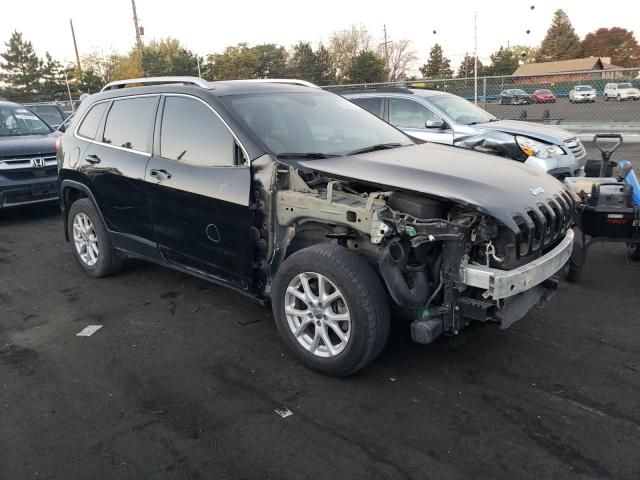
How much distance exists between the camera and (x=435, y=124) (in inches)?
330

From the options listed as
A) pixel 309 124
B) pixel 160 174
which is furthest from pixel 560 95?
pixel 160 174

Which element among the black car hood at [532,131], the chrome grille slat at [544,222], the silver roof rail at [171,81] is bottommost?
the chrome grille slat at [544,222]

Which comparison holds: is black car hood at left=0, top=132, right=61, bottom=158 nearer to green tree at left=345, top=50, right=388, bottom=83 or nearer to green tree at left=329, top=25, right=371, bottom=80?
green tree at left=345, top=50, right=388, bottom=83

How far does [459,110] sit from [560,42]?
266ft

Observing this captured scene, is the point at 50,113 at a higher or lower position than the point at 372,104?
higher

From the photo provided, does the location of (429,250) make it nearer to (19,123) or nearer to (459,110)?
(459,110)

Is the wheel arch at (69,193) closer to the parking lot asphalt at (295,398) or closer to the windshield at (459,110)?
the parking lot asphalt at (295,398)

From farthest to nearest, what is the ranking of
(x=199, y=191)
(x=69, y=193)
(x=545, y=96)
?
(x=545, y=96), (x=69, y=193), (x=199, y=191)

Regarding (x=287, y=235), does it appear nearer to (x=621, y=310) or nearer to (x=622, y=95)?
(x=621, y=310)

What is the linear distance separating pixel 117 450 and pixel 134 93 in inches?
126

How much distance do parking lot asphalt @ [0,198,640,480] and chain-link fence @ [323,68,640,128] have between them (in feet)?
40.6

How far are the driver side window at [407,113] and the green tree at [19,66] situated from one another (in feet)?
202

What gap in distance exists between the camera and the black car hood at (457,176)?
3127mm

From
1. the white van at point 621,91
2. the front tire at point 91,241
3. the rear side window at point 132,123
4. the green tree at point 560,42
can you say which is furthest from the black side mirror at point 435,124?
the green tree at point 560,42
